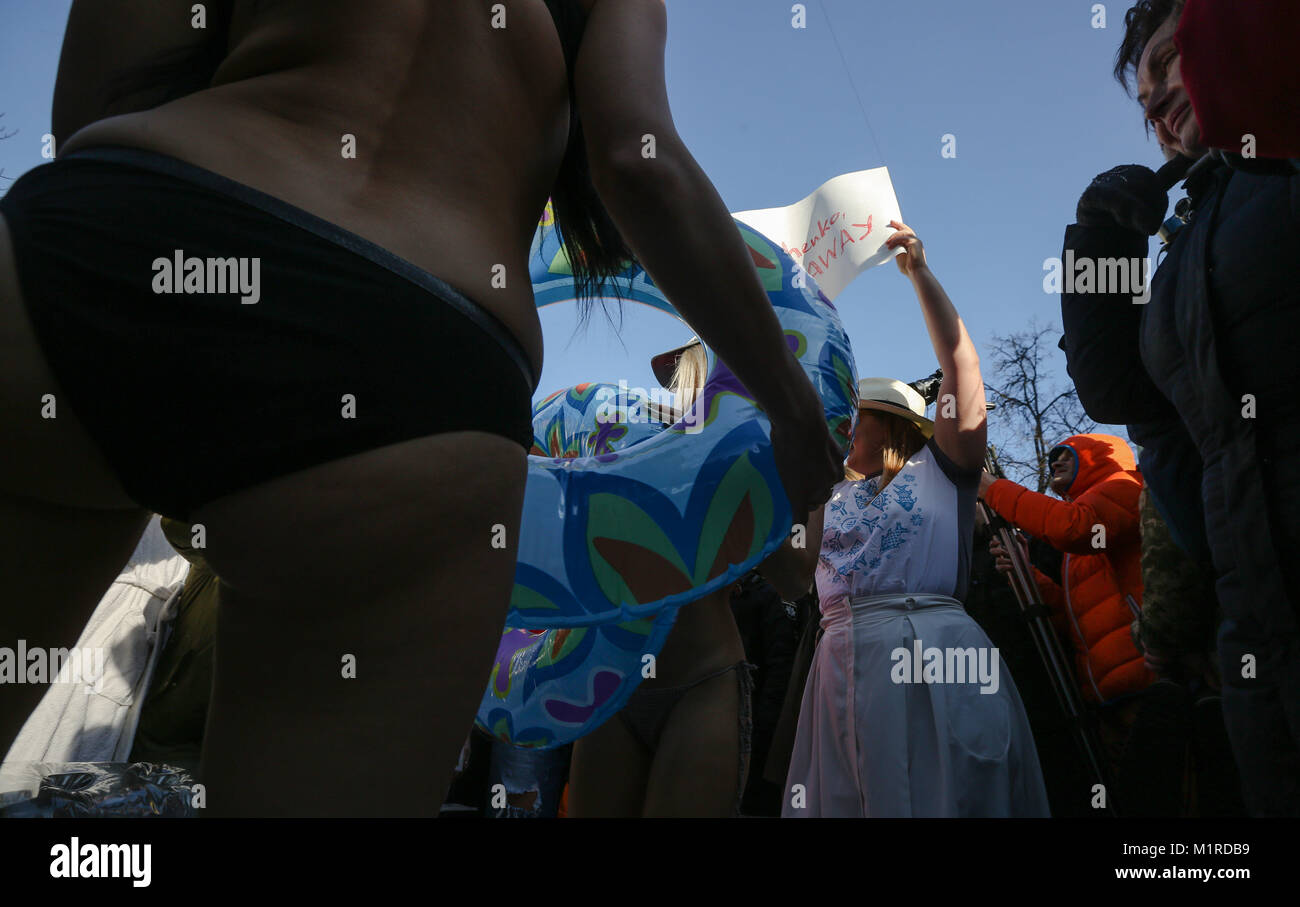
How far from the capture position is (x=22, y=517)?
73cm

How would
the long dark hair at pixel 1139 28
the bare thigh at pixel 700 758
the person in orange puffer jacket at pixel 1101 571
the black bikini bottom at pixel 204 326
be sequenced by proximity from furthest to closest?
the person in orange puffer jacket at pixel 1101 571 → the bare thigh at pixel 700 758 → the long dark hair at pixel 1139 28 → the black bikini bottom at pixel 204 326

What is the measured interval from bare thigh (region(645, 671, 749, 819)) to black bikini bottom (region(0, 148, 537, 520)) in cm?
159

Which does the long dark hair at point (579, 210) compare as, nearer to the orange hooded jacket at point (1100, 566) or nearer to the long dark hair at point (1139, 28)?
the long dark hair at point (1139, 28)

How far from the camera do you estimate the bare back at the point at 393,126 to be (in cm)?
73

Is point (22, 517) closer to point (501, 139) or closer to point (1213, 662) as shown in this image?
point (501, 139)

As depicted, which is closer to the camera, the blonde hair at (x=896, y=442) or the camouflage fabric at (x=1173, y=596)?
the camouflage fabric at (x=1173, y=596)

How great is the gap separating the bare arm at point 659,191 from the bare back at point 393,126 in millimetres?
66

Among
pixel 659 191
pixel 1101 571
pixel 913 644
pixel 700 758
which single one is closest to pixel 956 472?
pixel 913 644

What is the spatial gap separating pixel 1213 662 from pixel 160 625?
2776 millimetres

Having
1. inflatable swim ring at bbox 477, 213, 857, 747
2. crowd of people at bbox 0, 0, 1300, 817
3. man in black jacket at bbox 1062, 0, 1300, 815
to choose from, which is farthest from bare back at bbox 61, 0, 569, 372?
man in black jacket at bbox 1062, 0, 1300, 815

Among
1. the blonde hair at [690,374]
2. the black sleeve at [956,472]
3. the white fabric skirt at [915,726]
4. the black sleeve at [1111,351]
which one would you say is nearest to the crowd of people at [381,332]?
the black sleeve at [1111,351]

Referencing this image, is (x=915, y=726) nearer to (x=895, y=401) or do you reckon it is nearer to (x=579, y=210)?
(x=895, y=401)

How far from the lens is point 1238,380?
136 cm

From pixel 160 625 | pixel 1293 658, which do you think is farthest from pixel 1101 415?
pixel 160 625
